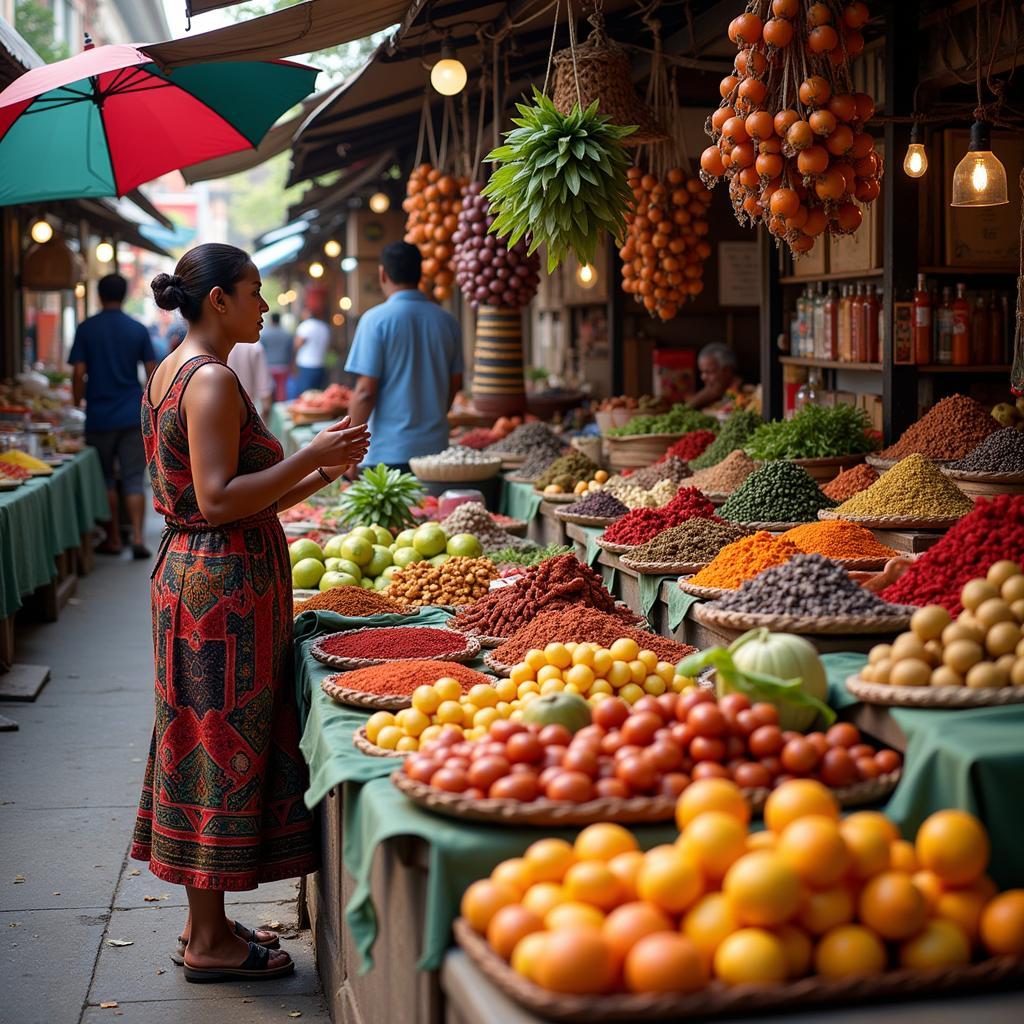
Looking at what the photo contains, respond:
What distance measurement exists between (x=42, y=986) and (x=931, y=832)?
8.65 feet

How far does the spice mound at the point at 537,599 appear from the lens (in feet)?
13.0

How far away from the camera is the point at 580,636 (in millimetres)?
3533

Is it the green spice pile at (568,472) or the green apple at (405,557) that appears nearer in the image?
the green apple at (405,557)

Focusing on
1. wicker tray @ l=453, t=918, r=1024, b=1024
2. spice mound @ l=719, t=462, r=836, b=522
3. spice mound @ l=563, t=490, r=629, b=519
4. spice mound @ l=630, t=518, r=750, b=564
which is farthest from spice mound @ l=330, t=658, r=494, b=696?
spice mound @ l=563, t=490, r=629, b=519

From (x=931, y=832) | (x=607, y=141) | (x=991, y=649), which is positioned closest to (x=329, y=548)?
(x=607, y=141)

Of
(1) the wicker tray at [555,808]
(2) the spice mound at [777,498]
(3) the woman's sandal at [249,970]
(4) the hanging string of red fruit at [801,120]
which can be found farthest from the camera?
(2) the spice mound at [777,498]

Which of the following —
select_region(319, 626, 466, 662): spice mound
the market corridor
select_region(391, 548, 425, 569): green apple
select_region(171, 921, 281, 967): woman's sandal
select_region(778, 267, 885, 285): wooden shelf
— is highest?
select_region(778, 267, 885, 285): wooden shelf

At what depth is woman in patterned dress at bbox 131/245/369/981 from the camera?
11.4 feet

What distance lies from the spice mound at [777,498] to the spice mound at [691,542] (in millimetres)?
197

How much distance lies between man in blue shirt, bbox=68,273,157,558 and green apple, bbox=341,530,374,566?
19.1 feet

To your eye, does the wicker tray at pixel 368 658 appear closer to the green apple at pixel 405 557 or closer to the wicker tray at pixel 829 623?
the wicker tray at pixel 829 623

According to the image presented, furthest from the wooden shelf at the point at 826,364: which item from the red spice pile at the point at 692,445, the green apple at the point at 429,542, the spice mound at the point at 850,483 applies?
the green apple at the point at 429,542

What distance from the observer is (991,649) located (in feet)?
8.52

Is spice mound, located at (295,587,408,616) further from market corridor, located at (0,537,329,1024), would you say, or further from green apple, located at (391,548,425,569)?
market corridor, located at (0,537,329,1024)
